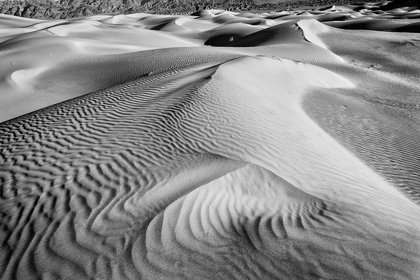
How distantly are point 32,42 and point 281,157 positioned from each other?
1583 cm

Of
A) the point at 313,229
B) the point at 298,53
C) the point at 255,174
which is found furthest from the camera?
the point at 298,53

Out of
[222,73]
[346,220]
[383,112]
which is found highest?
[222,73]

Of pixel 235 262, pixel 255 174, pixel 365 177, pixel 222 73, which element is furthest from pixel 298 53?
pixel 235 262

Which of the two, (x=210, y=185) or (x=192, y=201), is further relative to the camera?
(x=210, y=185)

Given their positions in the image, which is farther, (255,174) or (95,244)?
(255,174)

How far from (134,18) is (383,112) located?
4561 cm

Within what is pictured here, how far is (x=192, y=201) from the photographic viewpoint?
10.4ft

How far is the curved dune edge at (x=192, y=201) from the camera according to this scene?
254cm

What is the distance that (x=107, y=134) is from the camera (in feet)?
15.4

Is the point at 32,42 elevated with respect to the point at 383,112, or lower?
elevated

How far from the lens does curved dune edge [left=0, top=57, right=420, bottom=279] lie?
2.54 metres

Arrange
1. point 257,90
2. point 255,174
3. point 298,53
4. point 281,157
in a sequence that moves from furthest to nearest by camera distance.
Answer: point 298,53 → point 257,90 → point 281,157 → point 255,174

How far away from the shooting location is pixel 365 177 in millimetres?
4609

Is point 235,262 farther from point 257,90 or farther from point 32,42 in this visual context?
point 32,42
